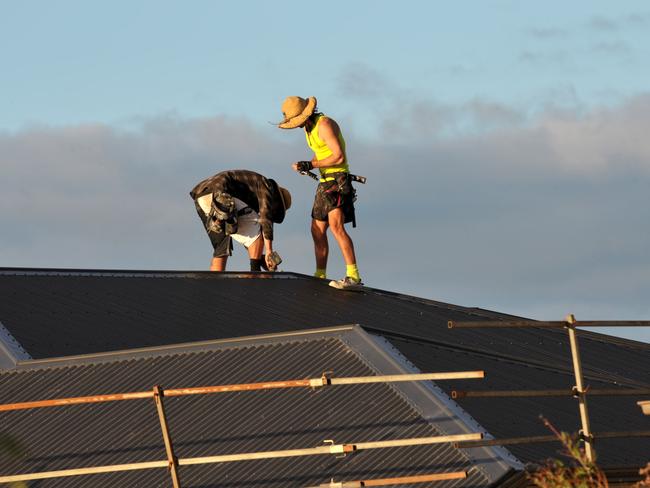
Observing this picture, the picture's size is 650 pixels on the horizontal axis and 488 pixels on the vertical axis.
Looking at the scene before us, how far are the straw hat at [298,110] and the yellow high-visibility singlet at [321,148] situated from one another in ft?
0.53

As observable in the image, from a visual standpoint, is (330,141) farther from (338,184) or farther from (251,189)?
(251,189)

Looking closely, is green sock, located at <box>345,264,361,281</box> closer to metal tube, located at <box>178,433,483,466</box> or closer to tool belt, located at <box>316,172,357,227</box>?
tool belt, located at <box>316,172,357,227</box>

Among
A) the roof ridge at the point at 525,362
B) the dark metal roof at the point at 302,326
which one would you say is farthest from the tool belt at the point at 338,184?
the roof ridge at the point at 525,362

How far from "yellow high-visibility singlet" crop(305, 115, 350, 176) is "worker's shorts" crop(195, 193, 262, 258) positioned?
2018 millimetres

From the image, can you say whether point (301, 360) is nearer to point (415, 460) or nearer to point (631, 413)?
point (415, 460)

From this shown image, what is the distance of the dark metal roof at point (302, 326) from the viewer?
16172 millimetres

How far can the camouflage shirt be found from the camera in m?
21.8

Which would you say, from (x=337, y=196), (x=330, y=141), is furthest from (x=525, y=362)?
(x=330, y=141)

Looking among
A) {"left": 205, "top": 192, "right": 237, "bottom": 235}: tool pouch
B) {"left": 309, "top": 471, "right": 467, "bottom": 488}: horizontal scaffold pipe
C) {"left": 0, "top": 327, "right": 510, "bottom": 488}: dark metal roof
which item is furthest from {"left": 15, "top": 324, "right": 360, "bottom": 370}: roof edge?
{"left": 205, "top": 192, "right": 237, "bottom": 235}: tool pouch

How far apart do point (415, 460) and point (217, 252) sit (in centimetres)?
912

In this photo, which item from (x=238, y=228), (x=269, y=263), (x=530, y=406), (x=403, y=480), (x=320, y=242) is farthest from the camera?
(x=269, y=263)

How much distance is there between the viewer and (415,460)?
1360cm

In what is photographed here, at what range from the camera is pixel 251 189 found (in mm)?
21984

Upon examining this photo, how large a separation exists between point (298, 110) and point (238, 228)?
2.51m
